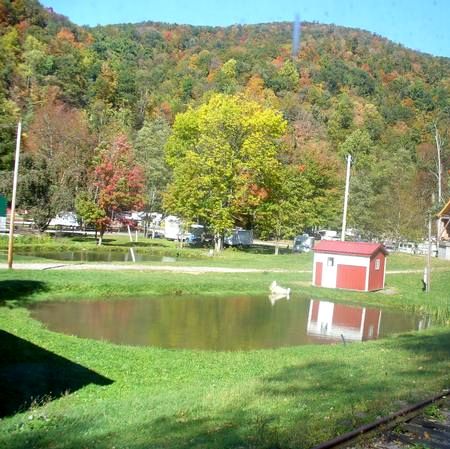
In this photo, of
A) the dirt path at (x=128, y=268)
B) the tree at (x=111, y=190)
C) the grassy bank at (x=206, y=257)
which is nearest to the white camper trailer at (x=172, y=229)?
the tree at (x=111, y=190)

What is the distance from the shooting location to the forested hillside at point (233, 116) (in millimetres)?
53938

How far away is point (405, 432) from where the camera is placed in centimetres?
778

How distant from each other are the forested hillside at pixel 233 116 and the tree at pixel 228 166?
0.33 m

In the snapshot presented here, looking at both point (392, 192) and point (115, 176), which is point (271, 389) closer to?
point (115, 176)

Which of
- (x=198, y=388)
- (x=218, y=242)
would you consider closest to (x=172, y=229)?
(x=218, y=242)

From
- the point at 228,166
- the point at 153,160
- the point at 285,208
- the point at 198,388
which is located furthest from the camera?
the point at 153,160

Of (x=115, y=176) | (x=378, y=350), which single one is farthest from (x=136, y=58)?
(x=378, y=350)

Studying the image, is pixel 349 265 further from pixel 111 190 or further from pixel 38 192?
pixel 38 192

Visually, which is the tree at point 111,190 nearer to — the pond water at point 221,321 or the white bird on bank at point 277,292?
the white bird on bank at point 277,292

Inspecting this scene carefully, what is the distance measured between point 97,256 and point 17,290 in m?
18.4

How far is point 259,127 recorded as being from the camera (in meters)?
51.5

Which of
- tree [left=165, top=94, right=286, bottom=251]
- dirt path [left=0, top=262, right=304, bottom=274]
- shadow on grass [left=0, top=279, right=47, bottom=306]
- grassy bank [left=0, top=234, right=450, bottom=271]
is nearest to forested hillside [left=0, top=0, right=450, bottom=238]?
tree [left=165, top=94, right=286, bottom=251]

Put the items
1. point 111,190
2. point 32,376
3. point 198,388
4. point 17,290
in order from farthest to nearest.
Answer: point 111,190, point 17,290, point 32,376, point 198,388

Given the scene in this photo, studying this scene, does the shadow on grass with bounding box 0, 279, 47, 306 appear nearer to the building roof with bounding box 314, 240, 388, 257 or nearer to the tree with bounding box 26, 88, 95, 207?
the building roof with bounding box 314, 240, 388, 257
